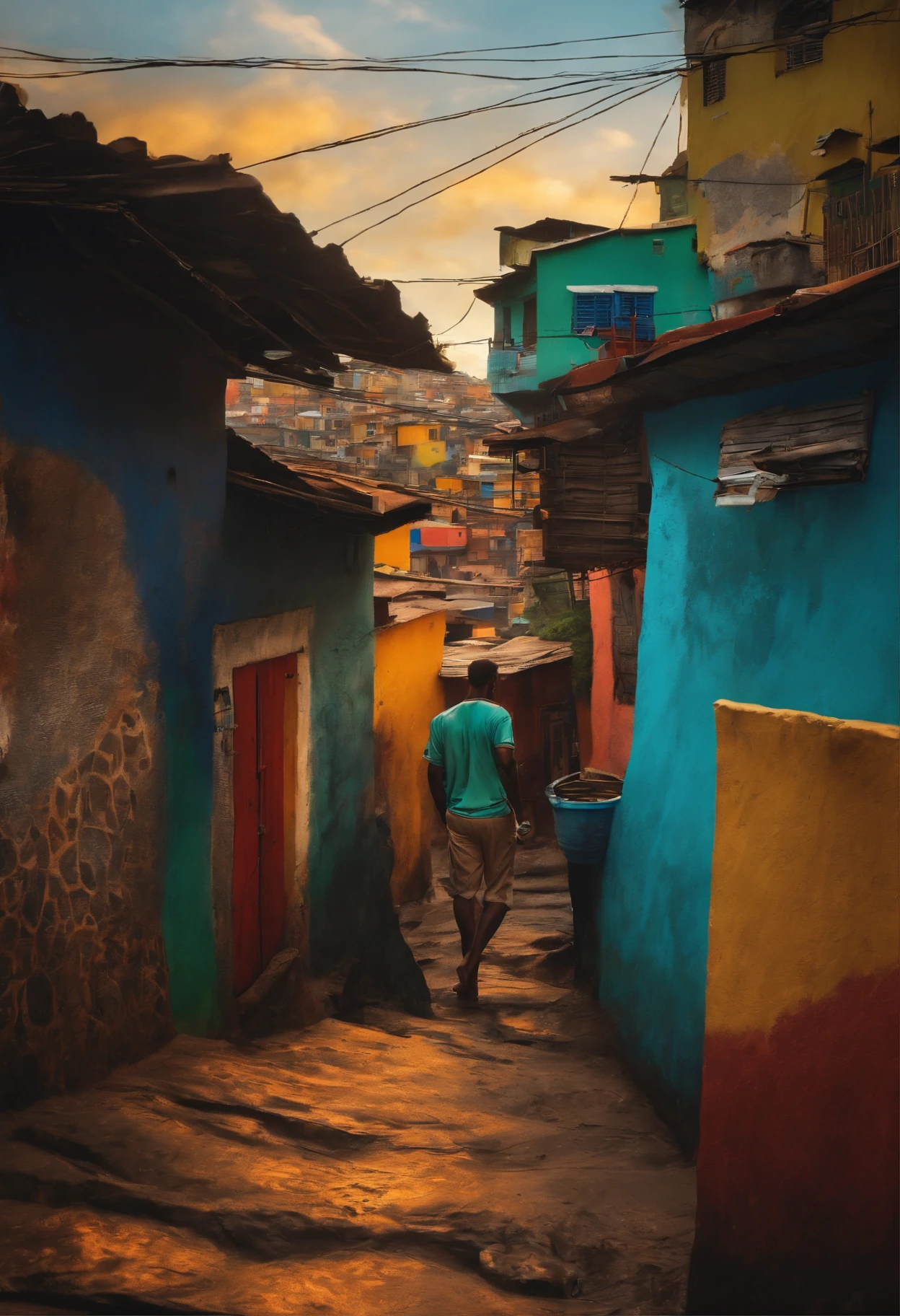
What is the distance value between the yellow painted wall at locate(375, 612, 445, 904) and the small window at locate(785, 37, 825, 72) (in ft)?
46.2

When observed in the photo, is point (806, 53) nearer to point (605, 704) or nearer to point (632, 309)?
point (632, 309)

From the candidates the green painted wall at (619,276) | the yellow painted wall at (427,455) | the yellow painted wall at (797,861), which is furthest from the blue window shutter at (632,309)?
the yellow painted wall at (427,455)

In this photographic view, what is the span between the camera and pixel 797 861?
9.36ft

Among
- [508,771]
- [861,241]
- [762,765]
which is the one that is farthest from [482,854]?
[861,241]

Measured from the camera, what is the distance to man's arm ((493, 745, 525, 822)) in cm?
693

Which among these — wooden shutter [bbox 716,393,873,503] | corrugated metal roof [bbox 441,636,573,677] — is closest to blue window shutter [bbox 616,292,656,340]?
corrugated metal roof [bbox 441,636,573,677]

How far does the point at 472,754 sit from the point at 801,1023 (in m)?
4.27

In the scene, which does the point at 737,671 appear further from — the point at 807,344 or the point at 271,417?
the point at 271,417

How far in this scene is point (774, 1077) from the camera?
2.93 meters

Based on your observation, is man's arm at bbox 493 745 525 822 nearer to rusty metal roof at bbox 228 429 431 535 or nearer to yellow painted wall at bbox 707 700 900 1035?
rusty metal roof at bbox 228 429 431 535

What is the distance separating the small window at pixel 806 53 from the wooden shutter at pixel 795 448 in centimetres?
1928

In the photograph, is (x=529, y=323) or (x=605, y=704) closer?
(x=605, y=704)

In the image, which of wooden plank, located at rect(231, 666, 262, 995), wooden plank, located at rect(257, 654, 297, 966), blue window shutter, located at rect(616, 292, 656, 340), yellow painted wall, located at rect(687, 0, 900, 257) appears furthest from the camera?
blue window shutter, located at rect(616, 292, 656, 340)

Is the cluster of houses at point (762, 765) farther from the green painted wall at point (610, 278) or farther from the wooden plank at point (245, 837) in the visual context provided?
the green painted wall at point (610, 278)
